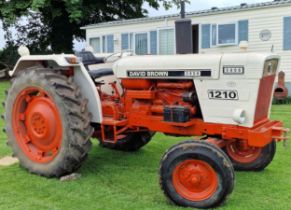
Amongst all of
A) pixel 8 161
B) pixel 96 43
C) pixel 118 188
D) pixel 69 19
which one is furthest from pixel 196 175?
pixel 69 19

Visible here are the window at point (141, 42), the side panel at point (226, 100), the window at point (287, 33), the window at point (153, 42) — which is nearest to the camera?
the side panel at point (226, 100)

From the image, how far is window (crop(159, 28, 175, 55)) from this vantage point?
15.9 metres

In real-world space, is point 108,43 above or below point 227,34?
below

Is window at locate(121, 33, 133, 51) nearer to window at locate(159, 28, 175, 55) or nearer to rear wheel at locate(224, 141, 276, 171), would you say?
window at locate(159, 28, 175, 55)

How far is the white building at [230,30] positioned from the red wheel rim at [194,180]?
961 cm

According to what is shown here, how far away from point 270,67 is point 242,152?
49.0 inches

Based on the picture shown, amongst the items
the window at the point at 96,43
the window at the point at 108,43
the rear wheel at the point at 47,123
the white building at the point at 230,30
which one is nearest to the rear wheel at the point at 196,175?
the rear wheel at the point at 47,123

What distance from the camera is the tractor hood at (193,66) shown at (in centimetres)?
392

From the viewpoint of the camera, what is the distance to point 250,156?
5023 mm

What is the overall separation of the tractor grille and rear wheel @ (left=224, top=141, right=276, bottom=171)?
25.5 inches

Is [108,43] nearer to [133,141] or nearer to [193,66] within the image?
[133,141]

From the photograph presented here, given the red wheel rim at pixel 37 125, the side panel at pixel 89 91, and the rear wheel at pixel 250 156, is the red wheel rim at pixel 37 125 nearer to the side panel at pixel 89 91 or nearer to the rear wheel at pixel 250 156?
the side panel at pixel 89 91

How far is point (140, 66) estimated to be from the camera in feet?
14.9

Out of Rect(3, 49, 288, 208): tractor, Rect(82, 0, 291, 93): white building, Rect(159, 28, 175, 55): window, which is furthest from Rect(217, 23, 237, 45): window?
Rect(3, 49, 288, 208): tractor
